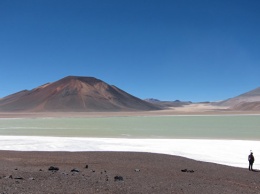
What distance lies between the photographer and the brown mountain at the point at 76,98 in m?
130

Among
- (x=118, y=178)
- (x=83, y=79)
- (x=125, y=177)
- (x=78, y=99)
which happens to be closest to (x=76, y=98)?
(x=78, y=99)

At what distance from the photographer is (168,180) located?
31.9 feet

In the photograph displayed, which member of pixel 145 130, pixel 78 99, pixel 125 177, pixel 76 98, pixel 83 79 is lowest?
pixel 125 177

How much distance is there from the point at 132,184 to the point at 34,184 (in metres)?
2.23

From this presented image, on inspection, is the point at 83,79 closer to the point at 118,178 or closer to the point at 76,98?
the point at 76,98

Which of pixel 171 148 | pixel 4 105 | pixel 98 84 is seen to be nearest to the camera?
pixel 171 148

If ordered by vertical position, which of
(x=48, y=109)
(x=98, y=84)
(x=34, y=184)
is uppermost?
(x=98, y=84)

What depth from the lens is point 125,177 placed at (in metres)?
9.79

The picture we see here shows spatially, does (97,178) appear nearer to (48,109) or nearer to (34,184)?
(34,184)

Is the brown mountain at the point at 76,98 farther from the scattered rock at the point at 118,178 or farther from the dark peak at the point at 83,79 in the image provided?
the scattered rock at the point at 118,178

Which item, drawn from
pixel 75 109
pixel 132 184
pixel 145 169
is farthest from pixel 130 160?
pixel 75 109

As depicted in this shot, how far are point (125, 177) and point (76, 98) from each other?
129m

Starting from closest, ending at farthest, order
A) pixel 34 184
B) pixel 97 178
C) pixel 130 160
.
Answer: pixel 34 184
pixel 97 178
pixel 130 160

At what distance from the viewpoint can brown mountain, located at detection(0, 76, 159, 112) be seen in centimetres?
12975
